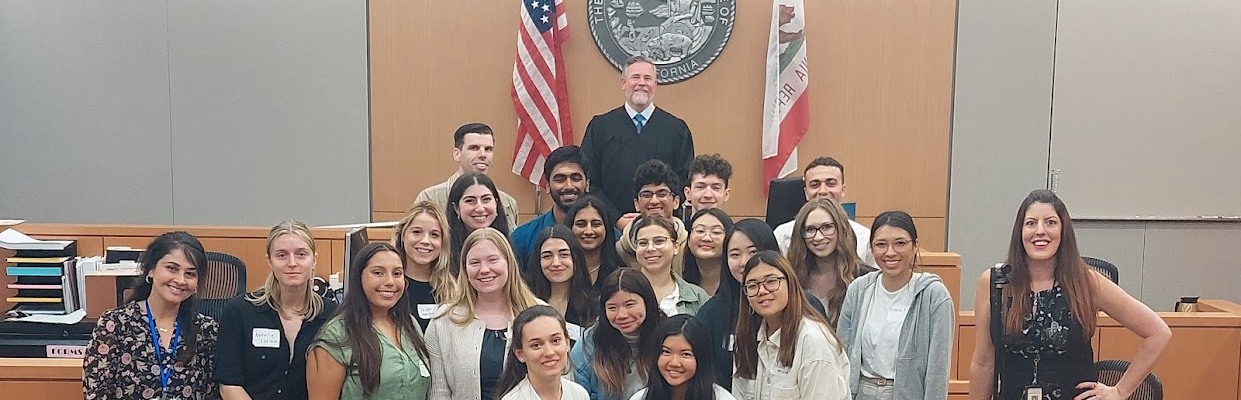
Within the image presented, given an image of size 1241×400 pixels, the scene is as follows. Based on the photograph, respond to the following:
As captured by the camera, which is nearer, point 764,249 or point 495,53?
point 764,249

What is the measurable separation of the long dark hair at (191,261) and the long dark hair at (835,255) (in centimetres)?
208

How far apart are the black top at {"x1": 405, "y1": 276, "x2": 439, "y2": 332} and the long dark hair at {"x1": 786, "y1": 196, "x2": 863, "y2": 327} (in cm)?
133

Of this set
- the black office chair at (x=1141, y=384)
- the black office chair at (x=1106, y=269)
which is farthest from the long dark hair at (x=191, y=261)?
the black office chair at (x=1106, y=269)

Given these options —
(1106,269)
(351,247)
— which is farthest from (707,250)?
(1106,269)

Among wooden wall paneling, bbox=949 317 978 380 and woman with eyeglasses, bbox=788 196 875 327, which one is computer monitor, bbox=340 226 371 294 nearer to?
woman with eyeglasses, bbox=788 196 875 327

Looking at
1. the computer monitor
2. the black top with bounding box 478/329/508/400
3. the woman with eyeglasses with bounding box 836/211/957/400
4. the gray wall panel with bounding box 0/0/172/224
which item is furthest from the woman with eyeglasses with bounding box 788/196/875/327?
the gray wall panel with bounding box 0/0/172/224

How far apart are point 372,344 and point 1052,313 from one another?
86.2 inches

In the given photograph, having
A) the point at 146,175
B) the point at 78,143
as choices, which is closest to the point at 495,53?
the point at 146,175

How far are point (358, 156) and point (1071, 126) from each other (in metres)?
4.93

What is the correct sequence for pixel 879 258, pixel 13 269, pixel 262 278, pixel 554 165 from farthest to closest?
pixel 262 278, pixel 13 269, pixel 554 165, pixel 879 258

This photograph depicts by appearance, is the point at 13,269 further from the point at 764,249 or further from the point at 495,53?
the point at 764,249

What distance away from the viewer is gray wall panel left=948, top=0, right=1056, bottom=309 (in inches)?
237

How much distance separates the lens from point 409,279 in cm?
332

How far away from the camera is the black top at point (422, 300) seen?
3.22m
